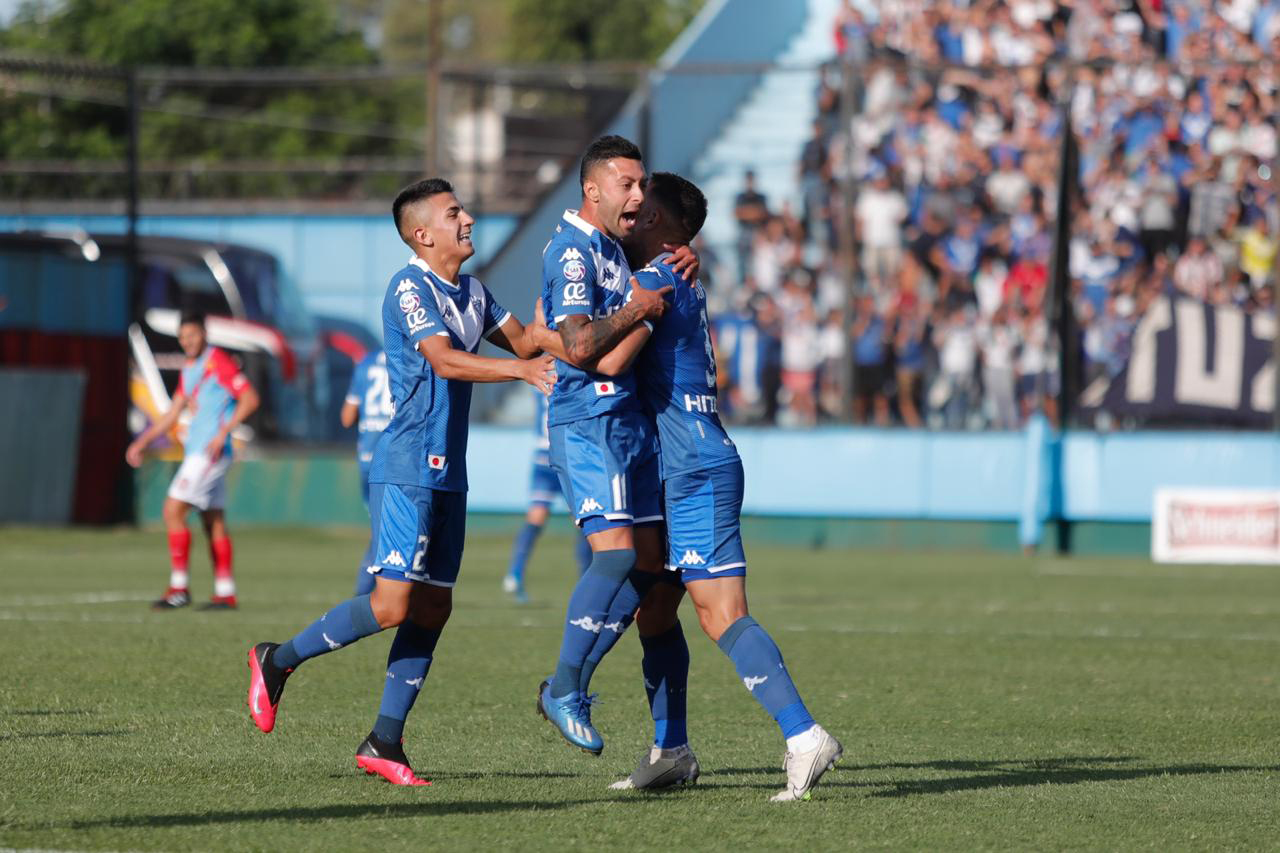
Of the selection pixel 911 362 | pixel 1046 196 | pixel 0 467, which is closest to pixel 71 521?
pixel 0 467

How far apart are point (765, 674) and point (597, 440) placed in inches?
37.5

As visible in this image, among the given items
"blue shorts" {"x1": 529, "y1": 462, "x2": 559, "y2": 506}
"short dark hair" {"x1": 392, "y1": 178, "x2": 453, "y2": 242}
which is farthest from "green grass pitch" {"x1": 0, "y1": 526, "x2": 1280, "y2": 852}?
"short dark hair" {"x1": 392, "y1": 178, "x2": 453, "y2": 242}

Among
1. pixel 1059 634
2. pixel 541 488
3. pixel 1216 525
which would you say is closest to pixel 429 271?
pixel 1059 634

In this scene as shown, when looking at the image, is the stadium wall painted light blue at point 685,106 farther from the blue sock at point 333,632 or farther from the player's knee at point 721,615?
the player's knee at point 721,615

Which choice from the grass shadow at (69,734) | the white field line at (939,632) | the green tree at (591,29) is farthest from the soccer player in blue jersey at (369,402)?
the green tree at (591,29)

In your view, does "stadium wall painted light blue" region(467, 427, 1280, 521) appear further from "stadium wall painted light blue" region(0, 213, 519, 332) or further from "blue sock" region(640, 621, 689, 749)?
"blue sock" region(640, 621, 689, 749)

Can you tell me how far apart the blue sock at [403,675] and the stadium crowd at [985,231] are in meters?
16.1

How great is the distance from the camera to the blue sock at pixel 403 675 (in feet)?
22.2

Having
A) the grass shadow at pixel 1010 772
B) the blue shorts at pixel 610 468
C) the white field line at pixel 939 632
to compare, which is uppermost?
the blue shorts at pixel 610 468

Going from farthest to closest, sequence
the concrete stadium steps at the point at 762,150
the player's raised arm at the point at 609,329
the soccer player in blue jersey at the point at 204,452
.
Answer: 1. the concrete stadium steps at the point at 762,150
2. the soccer player in blue jersey at the point at 204,452
3. the player's raised arm at the point at 609,329

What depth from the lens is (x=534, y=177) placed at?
32.2m

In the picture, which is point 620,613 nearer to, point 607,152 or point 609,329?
point 609,329

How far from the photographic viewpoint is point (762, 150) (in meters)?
26.4

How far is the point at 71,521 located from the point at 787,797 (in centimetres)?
1931
